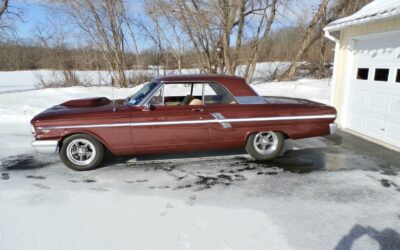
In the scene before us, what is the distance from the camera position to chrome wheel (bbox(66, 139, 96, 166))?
486 centimetres

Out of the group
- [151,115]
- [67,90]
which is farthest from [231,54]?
[151,115]

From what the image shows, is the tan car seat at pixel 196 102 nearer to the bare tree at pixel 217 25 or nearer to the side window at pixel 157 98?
the side window at pixel 157 98

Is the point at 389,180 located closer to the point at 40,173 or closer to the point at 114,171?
the point at 114,171

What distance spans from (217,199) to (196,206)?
1.06 ft

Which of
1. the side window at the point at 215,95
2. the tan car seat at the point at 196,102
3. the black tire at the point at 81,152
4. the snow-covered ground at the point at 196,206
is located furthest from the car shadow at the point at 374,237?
the black tire at the point at 81,152

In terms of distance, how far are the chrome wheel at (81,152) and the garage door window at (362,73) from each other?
6250mm

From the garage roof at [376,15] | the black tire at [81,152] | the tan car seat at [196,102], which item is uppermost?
the garage roof at [376,15]

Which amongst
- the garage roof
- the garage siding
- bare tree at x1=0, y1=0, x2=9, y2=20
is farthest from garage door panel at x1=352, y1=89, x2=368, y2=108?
bare tree at x1=0, y1=0, x2=9, y2=20

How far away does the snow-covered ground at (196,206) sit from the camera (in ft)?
9.80

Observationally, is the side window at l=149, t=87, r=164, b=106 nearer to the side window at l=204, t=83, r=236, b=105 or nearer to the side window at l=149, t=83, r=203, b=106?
the side window at l=149, t=83, r=203, b=106

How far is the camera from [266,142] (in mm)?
5383

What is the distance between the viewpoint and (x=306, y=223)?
10.8 ft

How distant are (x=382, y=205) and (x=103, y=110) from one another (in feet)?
13.8

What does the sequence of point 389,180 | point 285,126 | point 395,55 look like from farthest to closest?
point 395,55 → point 285,126 → point 389,180
